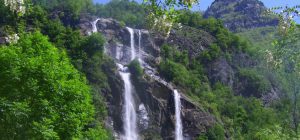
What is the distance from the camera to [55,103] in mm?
21781

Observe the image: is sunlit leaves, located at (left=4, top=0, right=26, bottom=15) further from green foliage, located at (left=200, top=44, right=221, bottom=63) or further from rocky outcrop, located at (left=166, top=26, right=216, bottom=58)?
green foliage, located at (left=200, top=44, right=221, bottom=63)

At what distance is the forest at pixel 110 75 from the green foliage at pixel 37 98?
39mm

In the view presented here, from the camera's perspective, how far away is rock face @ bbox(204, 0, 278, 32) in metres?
176

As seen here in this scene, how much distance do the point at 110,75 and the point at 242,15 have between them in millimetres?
123901

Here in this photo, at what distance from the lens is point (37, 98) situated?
21453mm

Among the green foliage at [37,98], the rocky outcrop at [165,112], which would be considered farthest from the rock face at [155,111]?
the green foliage at [37,98]

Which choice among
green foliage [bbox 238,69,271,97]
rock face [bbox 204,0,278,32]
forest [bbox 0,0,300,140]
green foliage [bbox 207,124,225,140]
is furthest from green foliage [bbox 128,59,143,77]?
rock face [bbox 204,0,278,32]

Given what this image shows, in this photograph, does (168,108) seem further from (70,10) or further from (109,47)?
(70,10)

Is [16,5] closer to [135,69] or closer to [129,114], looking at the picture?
[129,114]

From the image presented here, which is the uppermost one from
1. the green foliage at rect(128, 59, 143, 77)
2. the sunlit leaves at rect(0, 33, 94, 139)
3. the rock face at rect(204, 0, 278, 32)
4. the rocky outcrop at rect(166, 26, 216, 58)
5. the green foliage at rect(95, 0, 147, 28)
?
the rock face at rect(204, 0, 278, 32)

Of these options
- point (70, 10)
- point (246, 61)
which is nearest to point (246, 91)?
point (246, 61)

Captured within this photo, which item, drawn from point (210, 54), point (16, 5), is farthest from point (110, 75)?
point (16, 5)

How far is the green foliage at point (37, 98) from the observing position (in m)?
20.5

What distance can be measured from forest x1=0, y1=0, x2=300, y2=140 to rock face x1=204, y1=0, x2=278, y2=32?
6402 centimetres
